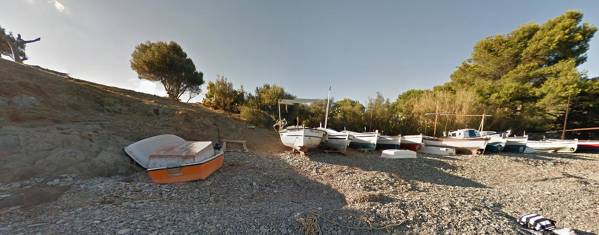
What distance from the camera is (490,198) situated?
539 cm

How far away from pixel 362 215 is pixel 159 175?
4.92 m

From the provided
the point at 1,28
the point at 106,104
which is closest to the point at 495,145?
the point at 106,104

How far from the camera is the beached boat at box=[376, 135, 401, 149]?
12.1 meters

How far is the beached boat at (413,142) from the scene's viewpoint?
1206cm

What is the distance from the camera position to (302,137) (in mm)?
9008

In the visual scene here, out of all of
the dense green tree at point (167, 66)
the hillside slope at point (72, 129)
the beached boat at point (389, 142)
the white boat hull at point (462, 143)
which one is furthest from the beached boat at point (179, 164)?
the dense green tree at point (167, 66)

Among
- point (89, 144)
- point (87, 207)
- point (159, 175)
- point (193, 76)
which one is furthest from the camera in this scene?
point (193, 76)

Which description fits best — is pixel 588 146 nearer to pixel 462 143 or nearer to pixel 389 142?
pixel 462 143

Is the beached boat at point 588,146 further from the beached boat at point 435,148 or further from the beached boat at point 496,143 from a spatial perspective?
the beached boat at point 435,148

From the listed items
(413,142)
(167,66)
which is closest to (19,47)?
(167,66)

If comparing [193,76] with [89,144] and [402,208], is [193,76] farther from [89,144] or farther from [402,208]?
[402,208]

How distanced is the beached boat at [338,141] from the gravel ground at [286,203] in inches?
137

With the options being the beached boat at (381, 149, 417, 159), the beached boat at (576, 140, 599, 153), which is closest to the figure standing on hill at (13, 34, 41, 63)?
the beached boat at (381, 149, 417, 159)

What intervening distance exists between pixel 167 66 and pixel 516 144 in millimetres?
27850
